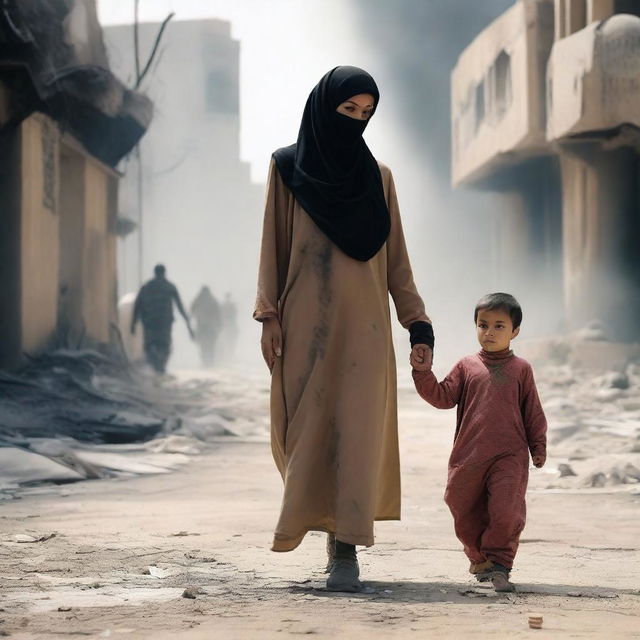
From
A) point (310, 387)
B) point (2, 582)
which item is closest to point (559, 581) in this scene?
point (310, 387)

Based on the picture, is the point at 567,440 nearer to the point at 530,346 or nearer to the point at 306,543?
the point at 306,543

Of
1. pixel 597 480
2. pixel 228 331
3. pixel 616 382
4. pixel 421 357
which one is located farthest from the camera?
pixel 228 331

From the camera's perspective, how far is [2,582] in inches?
159

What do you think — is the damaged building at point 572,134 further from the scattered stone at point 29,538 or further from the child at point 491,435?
the child at point 491,435

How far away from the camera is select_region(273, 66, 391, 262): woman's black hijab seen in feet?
13.5

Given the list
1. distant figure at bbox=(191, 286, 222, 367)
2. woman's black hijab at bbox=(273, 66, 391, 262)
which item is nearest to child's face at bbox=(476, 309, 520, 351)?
woman's black hijab at bbox=(273, 66, 391, 262)

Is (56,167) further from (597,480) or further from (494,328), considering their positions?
(494,328)

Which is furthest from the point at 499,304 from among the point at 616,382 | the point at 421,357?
the point at 616,382

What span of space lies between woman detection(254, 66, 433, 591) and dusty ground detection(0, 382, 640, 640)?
32cm

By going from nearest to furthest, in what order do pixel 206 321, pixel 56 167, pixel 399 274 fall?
pixel 399 274 → pixel 56 167 → pixel 206 321

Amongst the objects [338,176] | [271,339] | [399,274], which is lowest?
[271,339]

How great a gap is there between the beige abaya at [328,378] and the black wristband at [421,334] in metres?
0.04

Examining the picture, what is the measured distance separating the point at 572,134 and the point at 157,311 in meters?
6.69

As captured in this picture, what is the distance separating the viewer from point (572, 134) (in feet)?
62.1
